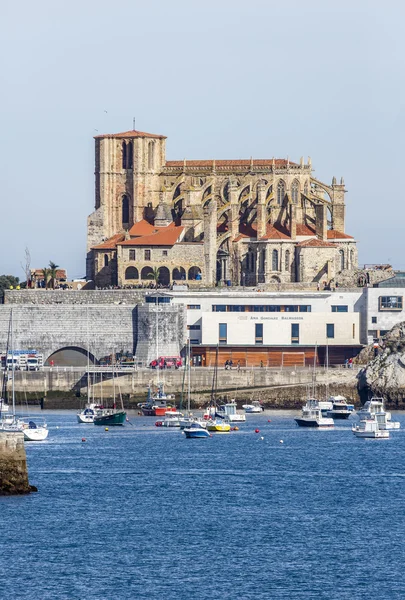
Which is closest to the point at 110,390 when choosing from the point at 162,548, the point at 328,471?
the point at 328,471

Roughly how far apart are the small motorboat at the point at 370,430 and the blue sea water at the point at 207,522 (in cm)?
530

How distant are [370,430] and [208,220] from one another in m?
43.9

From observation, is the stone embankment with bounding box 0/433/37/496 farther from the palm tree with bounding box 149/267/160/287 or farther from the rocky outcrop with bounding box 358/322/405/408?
the palm tree with bounding box 149/267/160/287

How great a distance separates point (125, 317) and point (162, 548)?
7224 cm

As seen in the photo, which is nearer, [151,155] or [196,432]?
[196,432]

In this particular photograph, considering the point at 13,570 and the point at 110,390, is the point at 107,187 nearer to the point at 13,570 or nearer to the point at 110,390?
the point at 110,390

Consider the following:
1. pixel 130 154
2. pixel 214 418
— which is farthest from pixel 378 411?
pixel 130 154

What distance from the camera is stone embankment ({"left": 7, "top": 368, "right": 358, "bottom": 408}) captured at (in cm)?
11969

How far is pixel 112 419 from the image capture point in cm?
10406

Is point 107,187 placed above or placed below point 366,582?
above

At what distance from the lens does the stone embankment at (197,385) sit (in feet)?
393

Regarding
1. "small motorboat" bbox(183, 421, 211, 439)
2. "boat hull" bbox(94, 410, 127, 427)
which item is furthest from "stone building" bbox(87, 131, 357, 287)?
"small motorboat" bbox(183, 421, 211, 439)

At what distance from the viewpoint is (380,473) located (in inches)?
3078

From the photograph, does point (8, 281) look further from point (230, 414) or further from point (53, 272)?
point (230, 414)
